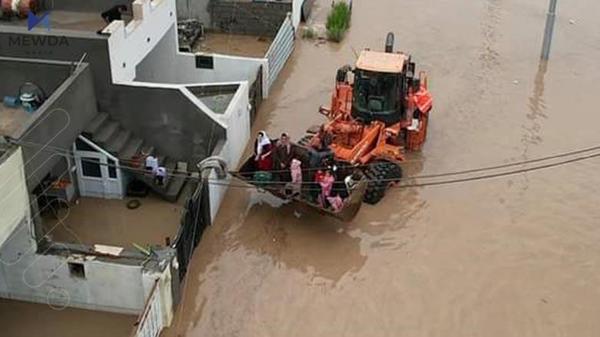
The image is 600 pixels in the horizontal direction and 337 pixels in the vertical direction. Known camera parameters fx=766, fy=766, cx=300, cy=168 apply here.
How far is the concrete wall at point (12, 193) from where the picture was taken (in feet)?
43.9

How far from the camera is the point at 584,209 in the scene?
61.1 ft

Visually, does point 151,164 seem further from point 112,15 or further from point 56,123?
point 112,15

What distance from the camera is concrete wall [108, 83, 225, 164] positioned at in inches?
719

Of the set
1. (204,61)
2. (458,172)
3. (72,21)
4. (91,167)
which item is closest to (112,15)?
(72,21)

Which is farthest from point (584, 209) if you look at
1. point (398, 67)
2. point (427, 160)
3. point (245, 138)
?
point (245, 138)

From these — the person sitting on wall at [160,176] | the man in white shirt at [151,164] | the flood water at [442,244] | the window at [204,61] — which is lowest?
the flood water at [442,244]

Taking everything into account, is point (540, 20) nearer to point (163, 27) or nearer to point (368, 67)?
point (368, 67)

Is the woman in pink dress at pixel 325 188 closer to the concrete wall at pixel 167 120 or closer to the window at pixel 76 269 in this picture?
the concrete wall at pixel 167 120

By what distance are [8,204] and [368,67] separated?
9328 mm

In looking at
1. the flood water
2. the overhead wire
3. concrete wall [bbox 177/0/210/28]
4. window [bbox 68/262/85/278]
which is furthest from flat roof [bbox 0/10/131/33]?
concrete wall [bbox 177/0/210/28]

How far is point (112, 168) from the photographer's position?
1798 cm

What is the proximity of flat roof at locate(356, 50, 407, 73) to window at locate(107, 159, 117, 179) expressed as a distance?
21.0ft

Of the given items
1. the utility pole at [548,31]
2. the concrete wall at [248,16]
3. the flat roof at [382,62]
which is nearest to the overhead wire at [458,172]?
the flat roof at [382,62]

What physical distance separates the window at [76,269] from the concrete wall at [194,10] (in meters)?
15.9
